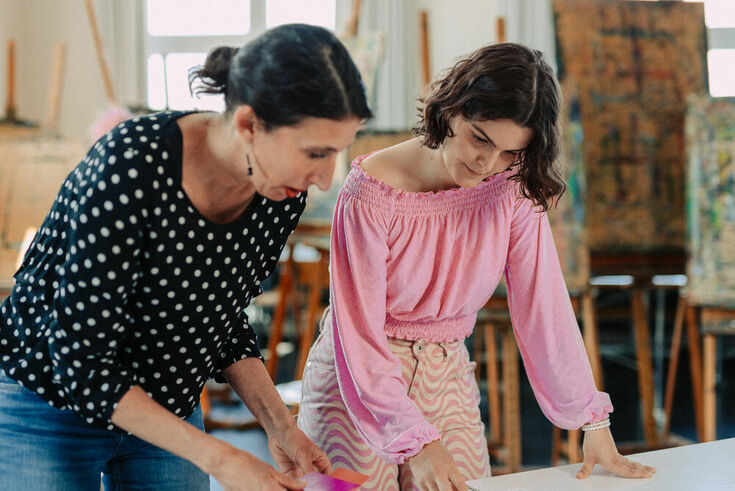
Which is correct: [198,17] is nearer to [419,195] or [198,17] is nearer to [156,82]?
[156,82]

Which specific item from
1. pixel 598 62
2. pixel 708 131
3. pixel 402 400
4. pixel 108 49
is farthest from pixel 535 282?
pixel 108 49

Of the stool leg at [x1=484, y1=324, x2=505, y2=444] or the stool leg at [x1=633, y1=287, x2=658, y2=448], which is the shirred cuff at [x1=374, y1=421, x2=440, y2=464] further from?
the stool leg at [x1=633, y1=287, x2=658, y2=448]

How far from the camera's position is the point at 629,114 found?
289 centimetres

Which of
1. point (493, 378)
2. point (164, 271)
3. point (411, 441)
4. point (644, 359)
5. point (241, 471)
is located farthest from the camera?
point (493, 378)

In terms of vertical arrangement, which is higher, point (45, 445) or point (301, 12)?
point (301, 12)

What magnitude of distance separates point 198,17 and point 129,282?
4.83m

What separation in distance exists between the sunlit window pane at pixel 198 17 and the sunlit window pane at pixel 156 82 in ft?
0.61

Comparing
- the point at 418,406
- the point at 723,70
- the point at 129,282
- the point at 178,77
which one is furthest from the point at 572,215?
the point at 178,77

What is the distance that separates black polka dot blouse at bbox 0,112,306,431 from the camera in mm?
930

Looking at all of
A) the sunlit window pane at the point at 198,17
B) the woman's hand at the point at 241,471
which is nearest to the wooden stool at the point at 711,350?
the woman's hand at the point at 241,471

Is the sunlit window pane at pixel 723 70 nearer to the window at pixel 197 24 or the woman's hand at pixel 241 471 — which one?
the window at pixel 197 24

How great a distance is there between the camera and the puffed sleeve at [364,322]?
46.6 inches

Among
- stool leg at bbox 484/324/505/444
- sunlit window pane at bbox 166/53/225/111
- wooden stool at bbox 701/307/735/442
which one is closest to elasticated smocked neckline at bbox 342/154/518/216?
stool leg at bbox 484/324/505/444

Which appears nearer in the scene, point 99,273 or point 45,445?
point 99,273
